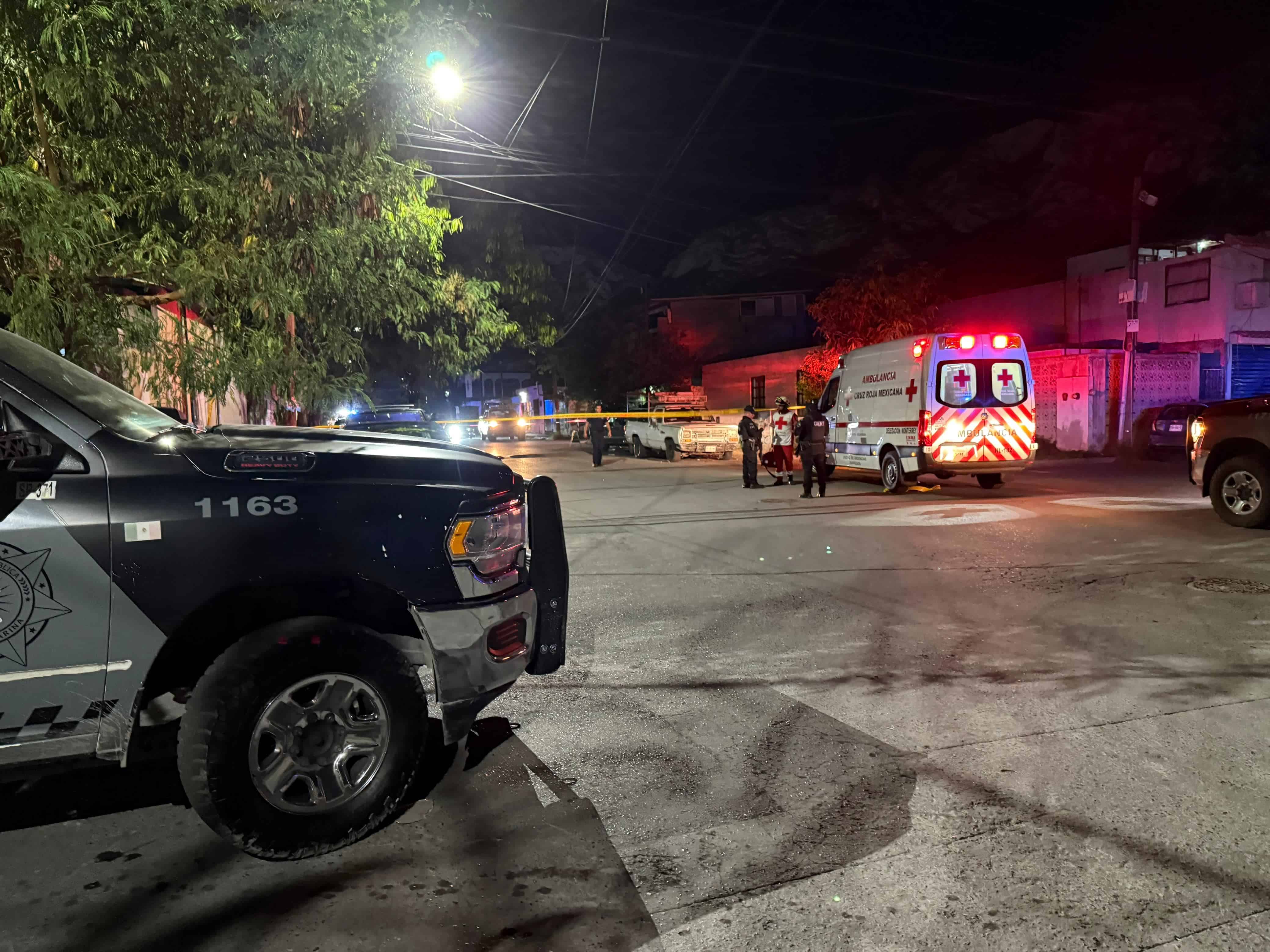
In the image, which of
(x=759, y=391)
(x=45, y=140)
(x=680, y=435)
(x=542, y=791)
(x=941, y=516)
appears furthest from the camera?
(x=759, y=391)

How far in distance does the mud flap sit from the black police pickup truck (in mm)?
230

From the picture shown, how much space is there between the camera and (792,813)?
361cm

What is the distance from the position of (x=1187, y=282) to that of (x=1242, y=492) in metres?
19.1

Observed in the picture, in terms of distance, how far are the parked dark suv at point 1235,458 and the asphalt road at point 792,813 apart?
3.95m

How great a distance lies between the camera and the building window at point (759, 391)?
44594mm

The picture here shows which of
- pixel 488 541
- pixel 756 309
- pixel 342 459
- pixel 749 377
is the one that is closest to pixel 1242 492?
pixel 488 541

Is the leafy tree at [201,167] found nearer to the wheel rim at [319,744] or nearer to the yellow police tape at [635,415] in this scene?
the wheel rim at [319,744]

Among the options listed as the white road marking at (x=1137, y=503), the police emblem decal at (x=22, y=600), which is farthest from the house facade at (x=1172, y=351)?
the police emblem decal at (x=22, y=600)

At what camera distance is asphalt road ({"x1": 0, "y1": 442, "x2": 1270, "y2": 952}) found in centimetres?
285

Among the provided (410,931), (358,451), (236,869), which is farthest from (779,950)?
(358,451)

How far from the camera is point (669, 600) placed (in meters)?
7.71

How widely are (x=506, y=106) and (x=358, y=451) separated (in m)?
16.6

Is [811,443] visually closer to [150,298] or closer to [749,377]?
[150,298]

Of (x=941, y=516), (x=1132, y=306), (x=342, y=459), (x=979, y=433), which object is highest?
(x=1132, y=306)
